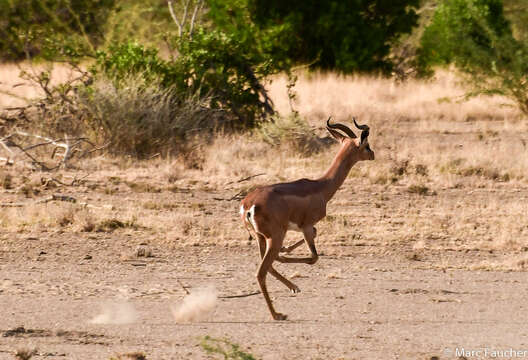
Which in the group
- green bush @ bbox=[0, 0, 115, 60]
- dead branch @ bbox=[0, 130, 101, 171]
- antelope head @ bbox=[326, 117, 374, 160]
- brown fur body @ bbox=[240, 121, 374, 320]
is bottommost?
dead branch @ bbox=[0, 130, 101, 171]

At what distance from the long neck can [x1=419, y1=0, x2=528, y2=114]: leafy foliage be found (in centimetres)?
1371

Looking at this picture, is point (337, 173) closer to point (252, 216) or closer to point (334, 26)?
point (252, 216)

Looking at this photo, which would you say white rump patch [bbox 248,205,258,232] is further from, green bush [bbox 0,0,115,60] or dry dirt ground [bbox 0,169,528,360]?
green bush [bbox 0,0,115,60]

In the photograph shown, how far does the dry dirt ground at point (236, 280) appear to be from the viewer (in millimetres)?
6652

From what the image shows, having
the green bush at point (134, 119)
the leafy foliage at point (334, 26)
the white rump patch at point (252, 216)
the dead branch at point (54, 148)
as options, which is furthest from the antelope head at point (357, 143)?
the leafy foliage at point (334, 26)

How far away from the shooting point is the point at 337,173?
789 centimetres

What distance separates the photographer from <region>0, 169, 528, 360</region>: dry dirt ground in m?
6.65

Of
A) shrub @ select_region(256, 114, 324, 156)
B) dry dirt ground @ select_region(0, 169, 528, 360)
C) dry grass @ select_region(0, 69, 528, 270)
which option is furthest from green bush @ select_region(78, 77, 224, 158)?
dry dirt ground @ select_region(0, 169, 528, 360)

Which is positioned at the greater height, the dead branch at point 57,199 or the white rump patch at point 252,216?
the white rump patch at point 252,216

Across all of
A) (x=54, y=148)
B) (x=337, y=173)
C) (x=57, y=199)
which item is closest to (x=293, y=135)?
(x=54, y=148)

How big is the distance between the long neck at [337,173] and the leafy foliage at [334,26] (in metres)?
17.0

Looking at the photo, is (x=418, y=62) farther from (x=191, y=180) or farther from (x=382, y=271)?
(x=382, y=271)

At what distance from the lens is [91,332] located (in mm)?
6895

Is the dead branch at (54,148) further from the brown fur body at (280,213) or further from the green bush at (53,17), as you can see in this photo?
the brown fur body at (280,213)
